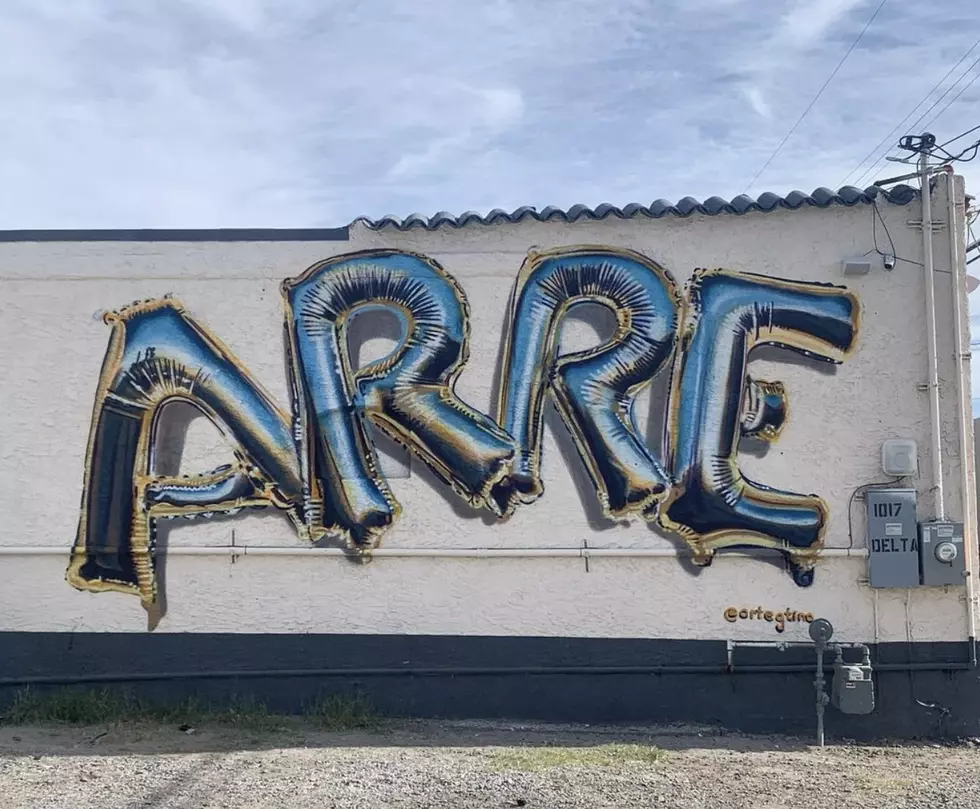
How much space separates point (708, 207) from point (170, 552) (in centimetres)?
440

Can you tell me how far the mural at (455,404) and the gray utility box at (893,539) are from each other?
0.37 m

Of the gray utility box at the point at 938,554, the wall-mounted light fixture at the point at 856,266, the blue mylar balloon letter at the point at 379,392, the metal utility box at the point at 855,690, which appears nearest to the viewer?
the metal utility box at the point at 855,690

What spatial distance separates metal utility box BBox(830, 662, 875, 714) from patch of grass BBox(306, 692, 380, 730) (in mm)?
3071

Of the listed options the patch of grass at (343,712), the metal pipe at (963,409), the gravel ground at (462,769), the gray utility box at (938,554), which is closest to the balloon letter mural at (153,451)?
→ the gravel ground at (462,769)

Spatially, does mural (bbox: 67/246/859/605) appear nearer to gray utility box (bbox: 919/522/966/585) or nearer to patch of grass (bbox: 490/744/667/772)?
gray utility box (bbox: 919/522/966/585)

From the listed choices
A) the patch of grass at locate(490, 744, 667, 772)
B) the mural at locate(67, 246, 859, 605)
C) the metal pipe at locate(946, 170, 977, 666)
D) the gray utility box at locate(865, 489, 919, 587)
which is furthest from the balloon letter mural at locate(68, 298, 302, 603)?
the metal pipe at locate(946, 170, 977, 666)

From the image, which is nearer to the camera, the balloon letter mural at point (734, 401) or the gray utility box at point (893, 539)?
the gray utility box at point (893, 539)

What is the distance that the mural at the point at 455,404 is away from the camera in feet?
23.2

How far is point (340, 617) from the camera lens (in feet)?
23.7

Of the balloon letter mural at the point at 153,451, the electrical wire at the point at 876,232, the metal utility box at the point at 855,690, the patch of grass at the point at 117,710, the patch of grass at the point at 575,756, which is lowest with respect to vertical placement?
the patch of grass at the point at 575,756

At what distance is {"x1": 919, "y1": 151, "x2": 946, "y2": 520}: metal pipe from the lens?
22.7 ft

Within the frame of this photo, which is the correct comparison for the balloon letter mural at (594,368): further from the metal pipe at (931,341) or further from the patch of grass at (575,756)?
the metal pipe at (931,341)

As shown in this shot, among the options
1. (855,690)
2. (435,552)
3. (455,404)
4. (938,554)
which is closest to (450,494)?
(435,552)

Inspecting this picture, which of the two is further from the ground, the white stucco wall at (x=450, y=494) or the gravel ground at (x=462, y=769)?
the white stucco wall at (x=450, y=494)
